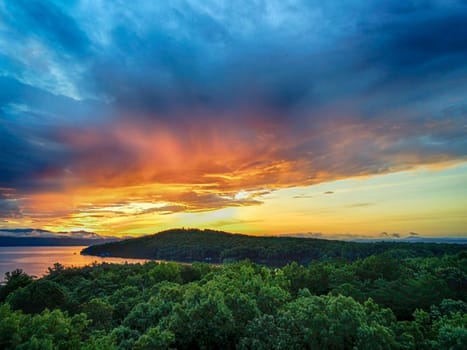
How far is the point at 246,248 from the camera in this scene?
409ft

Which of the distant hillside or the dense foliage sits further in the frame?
the distant hillside

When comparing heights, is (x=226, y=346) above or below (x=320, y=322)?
below

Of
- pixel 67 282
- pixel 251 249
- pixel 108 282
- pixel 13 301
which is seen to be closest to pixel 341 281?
pixel 108 282

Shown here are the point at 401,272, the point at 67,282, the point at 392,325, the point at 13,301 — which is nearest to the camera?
the point at 392,325

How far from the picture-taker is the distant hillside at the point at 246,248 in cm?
10088

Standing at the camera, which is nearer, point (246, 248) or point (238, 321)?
point (238, 321)

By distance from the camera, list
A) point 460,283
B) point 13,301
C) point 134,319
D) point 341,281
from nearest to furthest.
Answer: point 134,319 → point 13,301 → point 460,283 → point 341,281

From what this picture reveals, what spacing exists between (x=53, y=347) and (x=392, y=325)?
1805cm

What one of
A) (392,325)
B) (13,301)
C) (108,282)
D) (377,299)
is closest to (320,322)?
(392,325)

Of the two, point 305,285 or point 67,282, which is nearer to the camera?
point 305,285

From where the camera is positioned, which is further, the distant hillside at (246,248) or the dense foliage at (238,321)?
the distant hillside at (246,248)

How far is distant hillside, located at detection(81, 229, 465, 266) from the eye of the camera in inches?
3971

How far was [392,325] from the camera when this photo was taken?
21.5m

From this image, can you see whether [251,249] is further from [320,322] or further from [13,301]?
[320,322]
